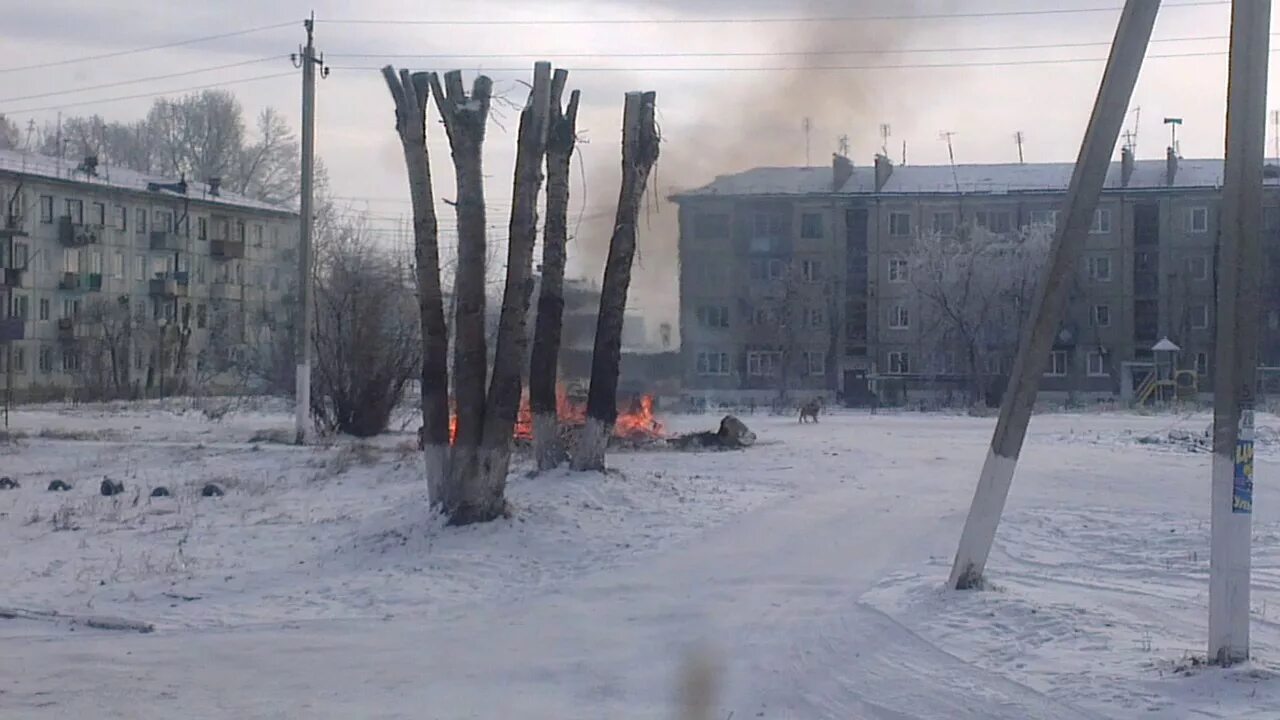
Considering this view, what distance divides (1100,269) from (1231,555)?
6024 cm

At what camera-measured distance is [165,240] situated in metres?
68.2

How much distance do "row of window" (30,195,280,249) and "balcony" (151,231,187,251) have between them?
248 mm

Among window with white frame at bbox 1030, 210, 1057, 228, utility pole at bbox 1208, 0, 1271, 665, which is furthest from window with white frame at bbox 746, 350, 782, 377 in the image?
utility pole at bbox 1208, 0, 1271, 665

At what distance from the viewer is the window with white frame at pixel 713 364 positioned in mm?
58125

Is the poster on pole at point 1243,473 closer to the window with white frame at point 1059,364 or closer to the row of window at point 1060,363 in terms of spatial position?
the row of window at point 1060,363

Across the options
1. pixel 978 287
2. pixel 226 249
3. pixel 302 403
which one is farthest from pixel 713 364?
pixel 302 403

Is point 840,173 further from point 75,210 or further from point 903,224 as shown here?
point 75,210

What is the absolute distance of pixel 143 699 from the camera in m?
8.43

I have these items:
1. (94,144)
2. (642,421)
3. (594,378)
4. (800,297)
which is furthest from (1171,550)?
(94,144)

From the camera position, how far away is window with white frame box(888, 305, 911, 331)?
218ft

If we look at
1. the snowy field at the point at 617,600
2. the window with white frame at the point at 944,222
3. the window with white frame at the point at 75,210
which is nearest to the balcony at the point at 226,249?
the window with white frame at the point at 75,210

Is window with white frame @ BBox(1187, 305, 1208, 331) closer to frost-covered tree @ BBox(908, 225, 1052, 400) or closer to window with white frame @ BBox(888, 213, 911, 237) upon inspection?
frost-covered tree @ BBox(908, 225, 1052, 400)

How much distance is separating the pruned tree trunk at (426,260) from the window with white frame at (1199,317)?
189 ft

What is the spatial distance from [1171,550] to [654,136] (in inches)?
332
